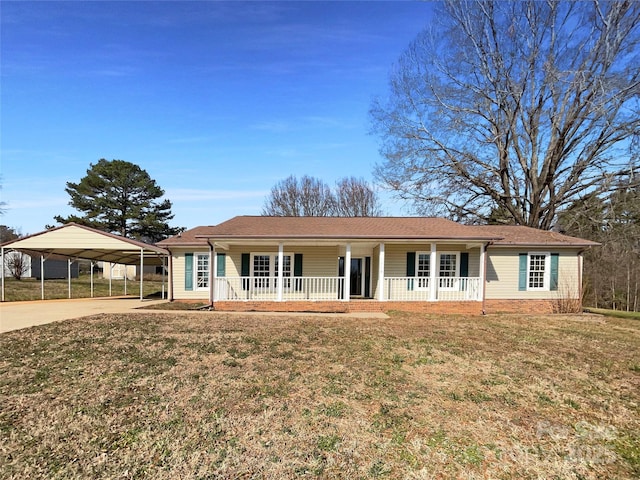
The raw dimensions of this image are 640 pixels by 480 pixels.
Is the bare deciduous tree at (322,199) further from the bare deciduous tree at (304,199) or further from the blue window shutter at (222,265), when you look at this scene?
the blue window shutter at (222,265)

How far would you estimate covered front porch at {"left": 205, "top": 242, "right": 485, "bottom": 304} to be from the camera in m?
13.1

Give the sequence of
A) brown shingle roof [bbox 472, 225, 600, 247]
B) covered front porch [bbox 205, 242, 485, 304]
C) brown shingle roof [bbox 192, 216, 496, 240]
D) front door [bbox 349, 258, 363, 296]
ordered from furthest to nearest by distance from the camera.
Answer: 1. front door [bbox 349, 258, 363, 296]
2. brown shingle roof [bbox 472, 225, 600, 247]
3. covered front porch [bbox 205, 242, 485, 304]
4. brown shingle roof [bbox 192, 216, 496, 240]

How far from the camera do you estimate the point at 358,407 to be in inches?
169

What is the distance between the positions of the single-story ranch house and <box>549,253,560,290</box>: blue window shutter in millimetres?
41

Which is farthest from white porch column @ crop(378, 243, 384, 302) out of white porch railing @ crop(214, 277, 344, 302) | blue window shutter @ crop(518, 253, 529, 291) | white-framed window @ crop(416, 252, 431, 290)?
blue window shutter @ crop(518, 253, 529, 291)

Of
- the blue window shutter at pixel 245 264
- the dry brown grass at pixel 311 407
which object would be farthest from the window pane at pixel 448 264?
the blue window shutter at pixel 245 264

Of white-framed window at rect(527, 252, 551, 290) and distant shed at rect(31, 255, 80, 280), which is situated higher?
white-framed window at rect(527, 252, 551, 290)

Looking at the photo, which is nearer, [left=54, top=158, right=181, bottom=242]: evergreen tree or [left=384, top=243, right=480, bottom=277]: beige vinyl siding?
[left=384, top=243, right=480, bottom=277]: beige vinyl siding

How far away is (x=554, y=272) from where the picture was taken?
1420cm

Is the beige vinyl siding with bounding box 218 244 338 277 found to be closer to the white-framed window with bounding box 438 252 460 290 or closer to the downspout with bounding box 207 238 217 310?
the downspout with bounding box 207 238 217 310

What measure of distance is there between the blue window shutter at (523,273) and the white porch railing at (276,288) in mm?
7331

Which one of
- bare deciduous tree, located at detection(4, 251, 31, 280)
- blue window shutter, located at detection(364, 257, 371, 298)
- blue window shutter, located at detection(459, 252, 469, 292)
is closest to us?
blue window shutter, located at detection(459, 252, 469, 292)

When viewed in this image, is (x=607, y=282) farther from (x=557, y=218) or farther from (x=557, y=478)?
(x=557, y=478)

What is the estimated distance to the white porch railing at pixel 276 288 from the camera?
43.2 feet
